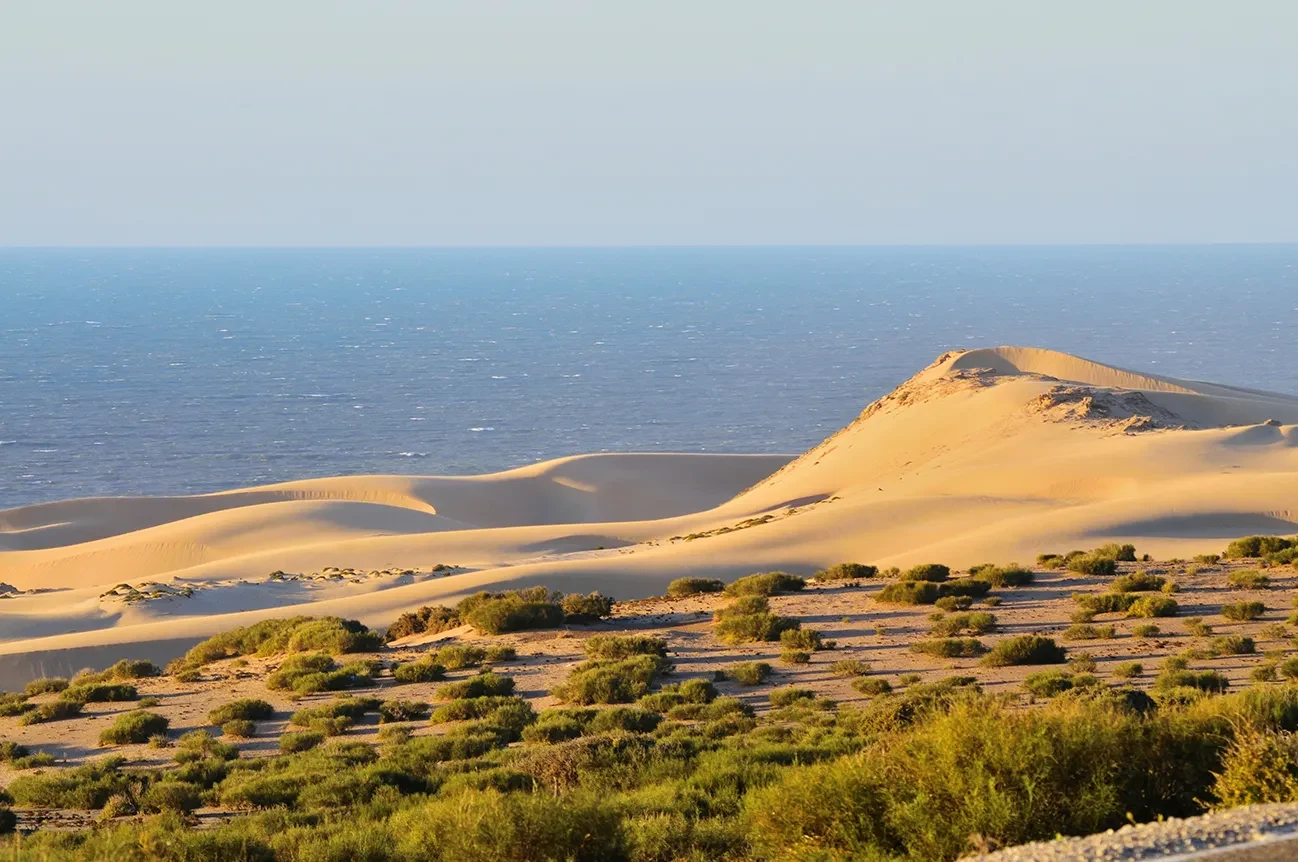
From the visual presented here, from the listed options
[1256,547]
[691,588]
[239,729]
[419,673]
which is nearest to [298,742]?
[239,729]

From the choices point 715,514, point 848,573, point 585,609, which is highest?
point 585,609

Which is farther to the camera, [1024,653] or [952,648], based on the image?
[952,648]

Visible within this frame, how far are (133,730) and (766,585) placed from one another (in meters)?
11.1

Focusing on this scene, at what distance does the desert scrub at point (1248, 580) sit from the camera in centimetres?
2117

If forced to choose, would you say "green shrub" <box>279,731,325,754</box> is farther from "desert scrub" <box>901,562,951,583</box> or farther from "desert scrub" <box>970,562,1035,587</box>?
"desert scrub" <box>970,562,1035,587</box>

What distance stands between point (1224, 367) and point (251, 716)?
10481 centimetres

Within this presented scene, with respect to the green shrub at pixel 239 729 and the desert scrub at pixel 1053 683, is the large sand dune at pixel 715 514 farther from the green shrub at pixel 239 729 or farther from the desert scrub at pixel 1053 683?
the desert scrub at pixel 1053 683

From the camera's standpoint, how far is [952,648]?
17469mm

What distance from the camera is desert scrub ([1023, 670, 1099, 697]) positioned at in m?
14.3

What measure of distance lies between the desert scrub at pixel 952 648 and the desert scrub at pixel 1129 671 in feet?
7.05

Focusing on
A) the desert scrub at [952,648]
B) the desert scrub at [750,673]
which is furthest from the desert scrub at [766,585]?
the desert scrub at [750,673]

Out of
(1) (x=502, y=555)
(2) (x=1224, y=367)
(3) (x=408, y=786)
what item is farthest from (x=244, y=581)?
(2) (x=1224, y=367)

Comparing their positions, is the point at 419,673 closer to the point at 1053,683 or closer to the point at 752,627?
the point at 752,627

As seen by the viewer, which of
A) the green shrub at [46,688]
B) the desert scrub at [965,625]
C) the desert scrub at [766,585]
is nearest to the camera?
the desert scrub at [965,625]
